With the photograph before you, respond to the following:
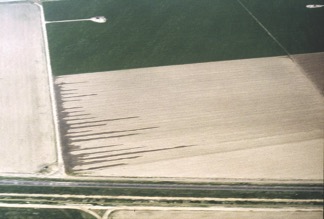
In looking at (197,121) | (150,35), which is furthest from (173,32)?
(197,121)

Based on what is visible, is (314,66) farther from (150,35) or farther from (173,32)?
(150,35)

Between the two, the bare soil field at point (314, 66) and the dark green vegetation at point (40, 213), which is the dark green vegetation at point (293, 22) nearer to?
the bare soil field at point (314, 66)

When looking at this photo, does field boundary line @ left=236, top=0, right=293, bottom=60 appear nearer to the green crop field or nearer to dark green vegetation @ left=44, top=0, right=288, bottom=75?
the green crop field

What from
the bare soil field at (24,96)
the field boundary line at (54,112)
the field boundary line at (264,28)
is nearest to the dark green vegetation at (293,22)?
the field boundary line at (264,28)

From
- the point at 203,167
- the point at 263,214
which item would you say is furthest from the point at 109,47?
the point at 263,214

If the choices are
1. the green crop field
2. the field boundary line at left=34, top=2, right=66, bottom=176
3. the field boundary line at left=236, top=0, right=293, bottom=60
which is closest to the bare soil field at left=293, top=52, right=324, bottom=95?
the green crop field
